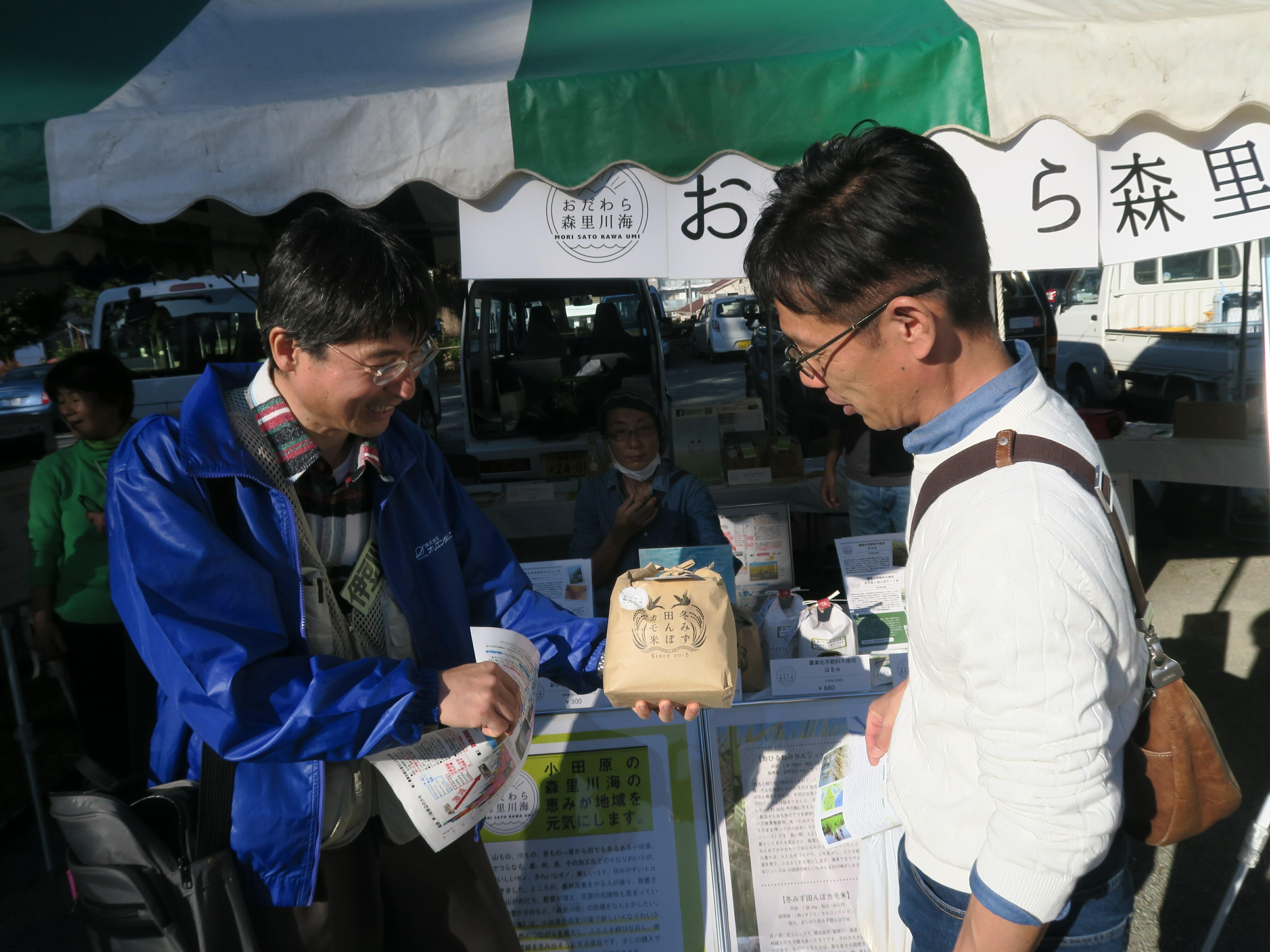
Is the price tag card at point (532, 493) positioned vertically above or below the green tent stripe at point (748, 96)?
below

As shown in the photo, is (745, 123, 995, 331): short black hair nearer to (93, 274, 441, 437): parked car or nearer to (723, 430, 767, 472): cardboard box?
(723, 430, 767, 472): cardboard box

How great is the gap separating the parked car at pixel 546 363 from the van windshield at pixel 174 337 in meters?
2.69

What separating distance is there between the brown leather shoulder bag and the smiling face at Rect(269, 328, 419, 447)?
84 cm

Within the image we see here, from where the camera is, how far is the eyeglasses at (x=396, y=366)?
4.42 feet

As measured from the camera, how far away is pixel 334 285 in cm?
130

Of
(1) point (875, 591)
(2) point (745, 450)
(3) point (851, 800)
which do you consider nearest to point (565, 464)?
(2) point (745, 450)

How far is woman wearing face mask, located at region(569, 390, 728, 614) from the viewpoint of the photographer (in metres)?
3.21

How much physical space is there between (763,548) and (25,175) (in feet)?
8.97

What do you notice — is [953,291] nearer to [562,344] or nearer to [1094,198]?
[1094,198]

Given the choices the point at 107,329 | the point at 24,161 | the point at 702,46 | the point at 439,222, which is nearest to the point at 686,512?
the point at 702,46

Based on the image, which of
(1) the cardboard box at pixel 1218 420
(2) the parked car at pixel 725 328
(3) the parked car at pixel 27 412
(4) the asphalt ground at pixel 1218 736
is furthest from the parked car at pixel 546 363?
(2) the parked car at pixel 725 328

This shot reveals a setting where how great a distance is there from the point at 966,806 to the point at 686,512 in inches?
88.6

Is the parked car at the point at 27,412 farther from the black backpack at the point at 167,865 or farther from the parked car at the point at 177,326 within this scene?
the black backpack at the point at 167,865

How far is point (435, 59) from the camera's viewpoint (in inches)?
107
